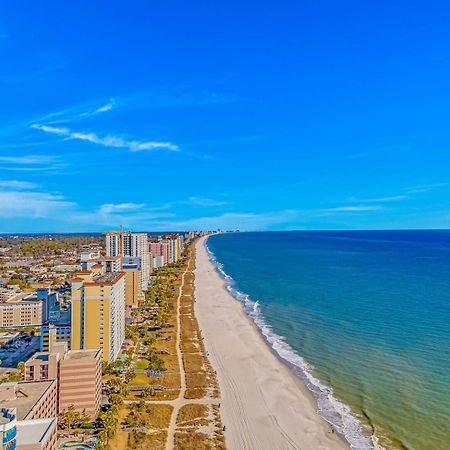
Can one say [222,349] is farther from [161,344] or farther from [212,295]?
[212,295]

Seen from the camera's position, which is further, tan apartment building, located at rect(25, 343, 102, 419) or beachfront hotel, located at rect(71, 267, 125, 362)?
beachfront hotel, located at rect(71, 267, 125, 362)

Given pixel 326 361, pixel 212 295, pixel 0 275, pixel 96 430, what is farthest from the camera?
pixel 0 275

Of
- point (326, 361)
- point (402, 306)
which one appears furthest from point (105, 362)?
point (402, 306)

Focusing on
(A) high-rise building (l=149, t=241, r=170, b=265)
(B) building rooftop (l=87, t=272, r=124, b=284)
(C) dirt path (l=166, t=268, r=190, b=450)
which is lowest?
(C) dirt path (l=166, t=268, r=190, b=450)

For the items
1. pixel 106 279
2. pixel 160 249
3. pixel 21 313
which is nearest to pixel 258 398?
pixel 106 279

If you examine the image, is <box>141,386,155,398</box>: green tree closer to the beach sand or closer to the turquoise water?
the beach sand

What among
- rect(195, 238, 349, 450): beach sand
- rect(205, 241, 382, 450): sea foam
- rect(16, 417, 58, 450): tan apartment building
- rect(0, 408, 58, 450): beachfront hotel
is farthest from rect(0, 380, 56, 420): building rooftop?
rect(205, 241, 382, 450): sea foam

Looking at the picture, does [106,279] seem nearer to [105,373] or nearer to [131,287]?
[105,373]
